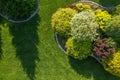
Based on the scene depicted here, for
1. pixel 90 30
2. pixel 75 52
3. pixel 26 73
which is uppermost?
pixel 90 30

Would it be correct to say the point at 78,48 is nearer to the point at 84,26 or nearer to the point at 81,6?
the point at 84,26

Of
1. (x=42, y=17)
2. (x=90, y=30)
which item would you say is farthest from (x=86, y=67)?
(x=42, y=17)

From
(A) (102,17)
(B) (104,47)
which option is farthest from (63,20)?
(B) (104,47)

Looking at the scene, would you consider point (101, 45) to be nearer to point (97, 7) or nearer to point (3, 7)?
point (97, 7)

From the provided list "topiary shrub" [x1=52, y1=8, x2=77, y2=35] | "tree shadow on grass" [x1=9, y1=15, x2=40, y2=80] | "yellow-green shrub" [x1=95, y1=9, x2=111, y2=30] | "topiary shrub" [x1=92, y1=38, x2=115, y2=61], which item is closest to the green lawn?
"tree shadow on grass" [x1=9, y1=15, x2=40, y2=80]

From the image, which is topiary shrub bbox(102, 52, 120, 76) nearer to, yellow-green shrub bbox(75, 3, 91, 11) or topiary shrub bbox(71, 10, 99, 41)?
topiary shrub bbox(71, 10, 99, 41)

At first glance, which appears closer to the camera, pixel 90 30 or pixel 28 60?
pixel 90 30
